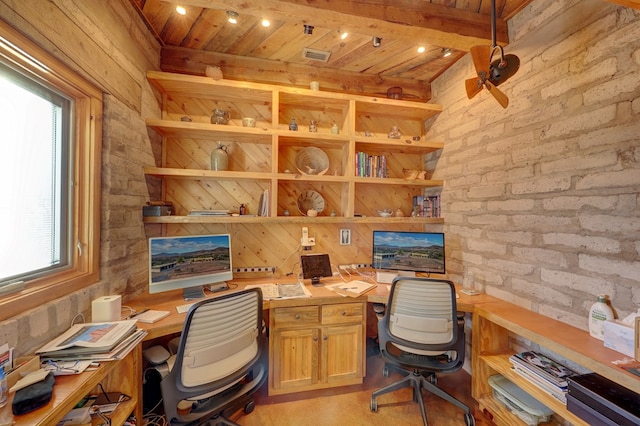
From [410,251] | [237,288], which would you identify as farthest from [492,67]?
[237,288]

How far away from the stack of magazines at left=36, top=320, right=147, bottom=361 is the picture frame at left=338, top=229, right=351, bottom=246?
1.91 m

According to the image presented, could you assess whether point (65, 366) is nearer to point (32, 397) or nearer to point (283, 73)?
point (32, 397)

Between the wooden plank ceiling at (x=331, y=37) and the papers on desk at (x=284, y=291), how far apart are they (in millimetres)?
2080

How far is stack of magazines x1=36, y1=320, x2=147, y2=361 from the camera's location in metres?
1.16

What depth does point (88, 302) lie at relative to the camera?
1.51m

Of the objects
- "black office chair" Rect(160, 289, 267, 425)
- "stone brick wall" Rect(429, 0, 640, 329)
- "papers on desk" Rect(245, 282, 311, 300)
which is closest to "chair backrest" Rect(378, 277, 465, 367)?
"stone brick wall" Rect(429, 0, 640, 329)

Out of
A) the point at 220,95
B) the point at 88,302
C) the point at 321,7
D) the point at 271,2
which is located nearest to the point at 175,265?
the point at 88,302

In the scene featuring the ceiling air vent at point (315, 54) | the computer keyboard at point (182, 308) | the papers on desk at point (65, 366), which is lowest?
the computer keyboard at point (182, 308)

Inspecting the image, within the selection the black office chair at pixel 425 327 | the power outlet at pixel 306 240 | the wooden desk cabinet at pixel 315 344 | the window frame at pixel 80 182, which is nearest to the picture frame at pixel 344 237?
the power outlet at pixel 306 240

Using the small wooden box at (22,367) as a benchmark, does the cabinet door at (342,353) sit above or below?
below

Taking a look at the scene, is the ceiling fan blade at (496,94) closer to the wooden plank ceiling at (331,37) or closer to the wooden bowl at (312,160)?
the wooden plank ceiling at (331,37)

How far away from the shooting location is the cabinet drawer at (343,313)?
2053 millimetres

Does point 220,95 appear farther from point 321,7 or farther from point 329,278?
point 329,278

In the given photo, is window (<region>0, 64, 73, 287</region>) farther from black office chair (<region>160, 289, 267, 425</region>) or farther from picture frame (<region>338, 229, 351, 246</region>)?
picture frame (<region>338, 229, 351, 246</region>)
